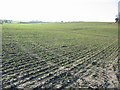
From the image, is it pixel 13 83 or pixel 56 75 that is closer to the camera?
pixel 13 83

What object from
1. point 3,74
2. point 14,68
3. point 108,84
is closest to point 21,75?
point 3,74

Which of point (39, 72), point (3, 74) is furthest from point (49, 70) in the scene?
point (3, 74)

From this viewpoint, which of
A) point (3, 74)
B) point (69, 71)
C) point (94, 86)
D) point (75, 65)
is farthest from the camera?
point (75, 65)

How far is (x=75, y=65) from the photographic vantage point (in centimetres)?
1617

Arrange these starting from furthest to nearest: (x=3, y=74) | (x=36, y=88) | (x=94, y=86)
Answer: (x=3, y=74) < (x=94, y=86) < (x=36, y=88)

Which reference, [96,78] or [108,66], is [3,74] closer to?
[96,78]

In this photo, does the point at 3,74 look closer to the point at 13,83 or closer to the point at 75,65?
the point at 13,83

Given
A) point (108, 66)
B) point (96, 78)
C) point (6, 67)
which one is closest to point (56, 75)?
point (96, 78)

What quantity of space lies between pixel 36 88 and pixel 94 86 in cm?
272

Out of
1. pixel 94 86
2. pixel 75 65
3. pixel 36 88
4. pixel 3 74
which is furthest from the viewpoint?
pixel 75 65

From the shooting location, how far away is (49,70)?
46.2 feet

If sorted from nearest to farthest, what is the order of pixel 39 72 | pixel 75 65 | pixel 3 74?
pixel 3 74 → pixel 39 72 → pixel 75 65

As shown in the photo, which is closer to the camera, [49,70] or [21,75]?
[21,75]

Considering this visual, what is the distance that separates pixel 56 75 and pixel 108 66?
5.23m
